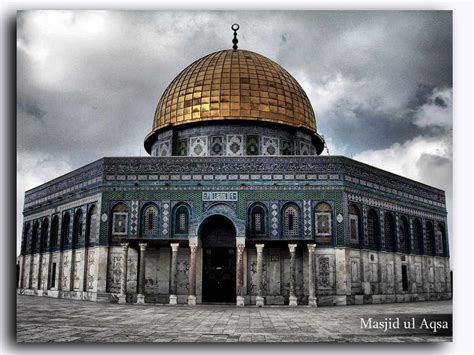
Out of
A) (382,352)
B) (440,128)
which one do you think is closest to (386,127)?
(440,128)

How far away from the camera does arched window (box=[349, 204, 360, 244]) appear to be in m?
18.4

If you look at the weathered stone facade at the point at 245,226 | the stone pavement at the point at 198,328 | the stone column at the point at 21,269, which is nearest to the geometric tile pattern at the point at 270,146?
the weathered stone facade at the point at 245,226

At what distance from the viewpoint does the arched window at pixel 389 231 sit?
1989cm

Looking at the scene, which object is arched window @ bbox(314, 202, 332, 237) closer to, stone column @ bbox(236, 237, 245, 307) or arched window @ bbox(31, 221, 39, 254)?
stone column @ bbox(236, 237, 245, 307)

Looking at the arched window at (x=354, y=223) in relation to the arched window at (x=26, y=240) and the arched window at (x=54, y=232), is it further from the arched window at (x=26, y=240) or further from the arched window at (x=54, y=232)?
the arched window at (x=26, y=240)

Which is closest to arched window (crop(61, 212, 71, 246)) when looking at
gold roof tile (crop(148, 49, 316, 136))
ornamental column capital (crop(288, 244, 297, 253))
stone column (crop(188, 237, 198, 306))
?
gold roof tile (crop(148, 49, 316, 136))

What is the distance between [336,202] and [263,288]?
3.72 metres

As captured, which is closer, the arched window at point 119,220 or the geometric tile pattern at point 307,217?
the geometric tile pattern at point 307,217

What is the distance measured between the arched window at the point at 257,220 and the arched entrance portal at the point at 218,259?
0.75 meters

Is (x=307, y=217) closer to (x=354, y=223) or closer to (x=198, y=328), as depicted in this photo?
(x=354, y=223)

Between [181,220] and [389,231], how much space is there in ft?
25.6

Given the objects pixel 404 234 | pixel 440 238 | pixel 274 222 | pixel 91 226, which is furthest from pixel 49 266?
pixel 440 238

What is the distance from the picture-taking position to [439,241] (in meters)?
22.5

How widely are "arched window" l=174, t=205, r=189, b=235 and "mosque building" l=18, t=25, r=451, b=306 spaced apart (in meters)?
0.03
